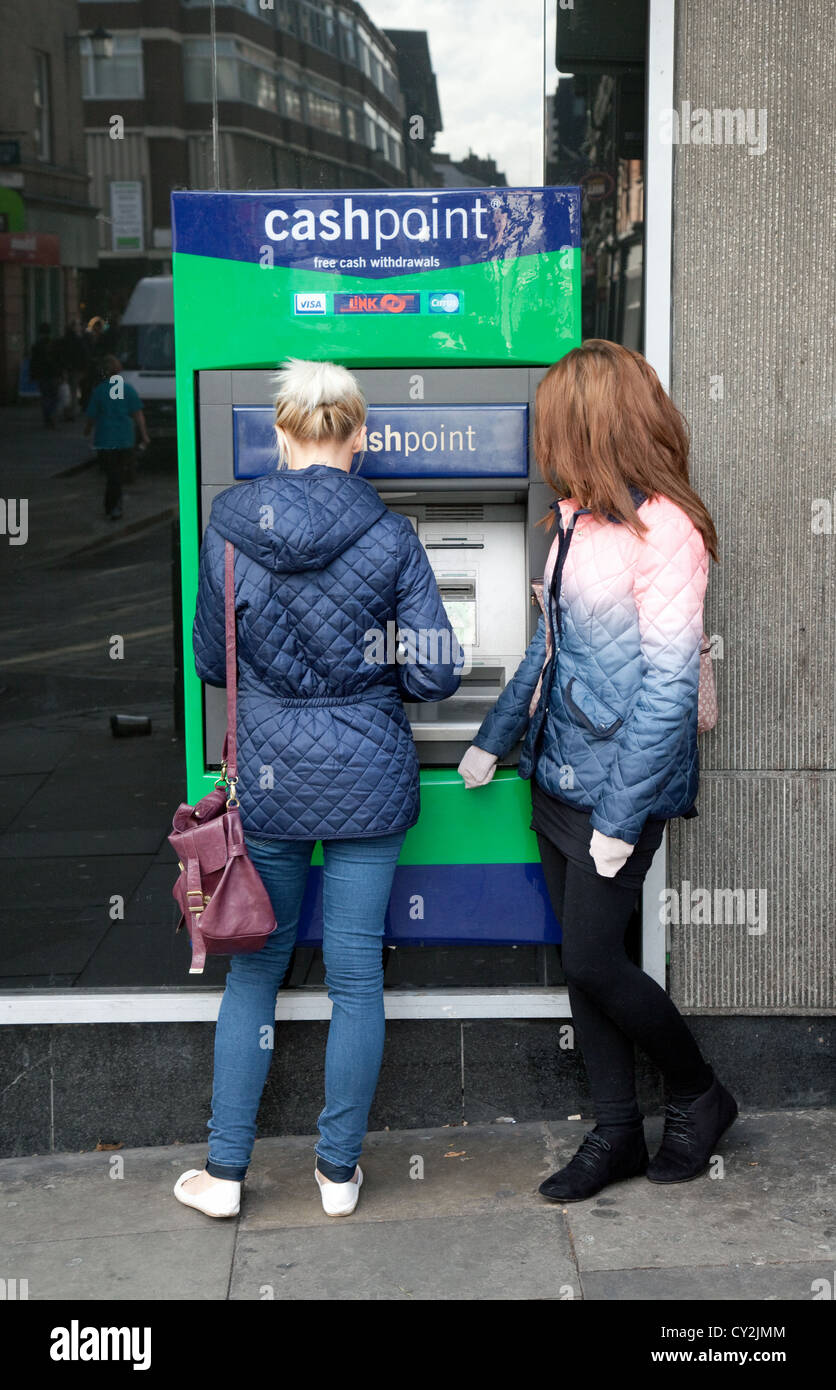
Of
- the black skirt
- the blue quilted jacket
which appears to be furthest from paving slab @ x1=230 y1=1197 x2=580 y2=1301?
the blue quilted jacket

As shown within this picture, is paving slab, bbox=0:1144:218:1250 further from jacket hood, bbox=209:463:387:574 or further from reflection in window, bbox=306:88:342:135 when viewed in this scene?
reflection in window, bbox=306:88:342:135

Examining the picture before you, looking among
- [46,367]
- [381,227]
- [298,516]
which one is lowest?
[298,516]

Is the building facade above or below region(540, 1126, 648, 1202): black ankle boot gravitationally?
above

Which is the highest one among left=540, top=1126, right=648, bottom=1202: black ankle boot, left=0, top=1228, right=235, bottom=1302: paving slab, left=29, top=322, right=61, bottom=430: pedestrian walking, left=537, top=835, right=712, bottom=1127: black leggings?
left=29, top=322, right=61, bottom=430: pedestrian walking

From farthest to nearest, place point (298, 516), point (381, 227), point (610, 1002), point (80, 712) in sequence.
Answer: point (80, 712) < point (381, 227) < point (610, 1002) < point (298, 516)

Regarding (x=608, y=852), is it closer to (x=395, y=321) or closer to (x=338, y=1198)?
(x=338, y=1198)

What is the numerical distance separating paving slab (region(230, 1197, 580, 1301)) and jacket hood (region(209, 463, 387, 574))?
1.45 m

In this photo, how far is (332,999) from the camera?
3229mm

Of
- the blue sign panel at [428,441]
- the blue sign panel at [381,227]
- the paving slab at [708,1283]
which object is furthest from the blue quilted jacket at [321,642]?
the paving slab at [708,1283]

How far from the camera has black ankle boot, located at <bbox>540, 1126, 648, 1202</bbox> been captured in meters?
3.28

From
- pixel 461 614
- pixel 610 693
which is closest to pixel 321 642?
pixel 461 614

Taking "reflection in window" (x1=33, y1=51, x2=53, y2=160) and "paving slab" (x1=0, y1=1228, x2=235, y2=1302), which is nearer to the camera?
"paving slab" (x1=0, y1=1228, x2=235, y2=1302)

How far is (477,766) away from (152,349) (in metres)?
1.25
